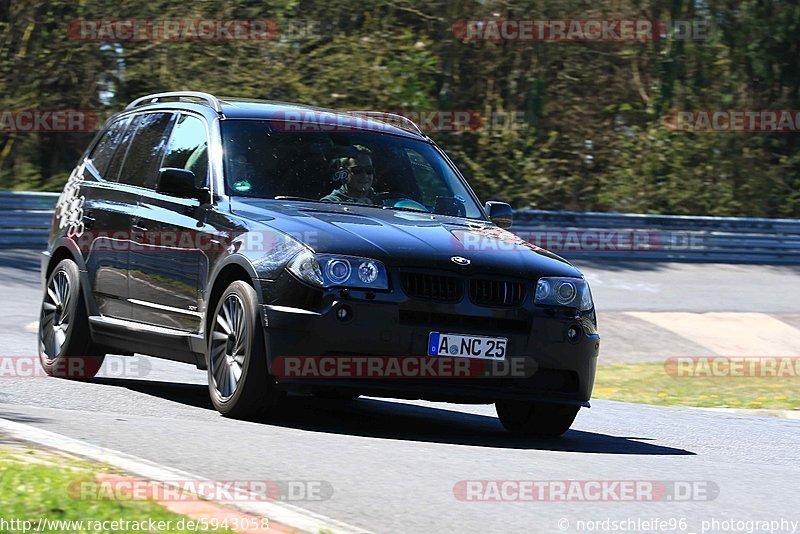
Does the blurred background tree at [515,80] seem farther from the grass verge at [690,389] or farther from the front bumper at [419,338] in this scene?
the front bumper at [419,338]

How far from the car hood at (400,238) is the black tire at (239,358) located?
1.52 feet

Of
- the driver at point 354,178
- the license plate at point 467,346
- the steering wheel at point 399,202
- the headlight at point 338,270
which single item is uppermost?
the driver at point 354,178

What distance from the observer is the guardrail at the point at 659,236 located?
24.3 metres

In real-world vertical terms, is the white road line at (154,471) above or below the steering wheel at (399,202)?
below

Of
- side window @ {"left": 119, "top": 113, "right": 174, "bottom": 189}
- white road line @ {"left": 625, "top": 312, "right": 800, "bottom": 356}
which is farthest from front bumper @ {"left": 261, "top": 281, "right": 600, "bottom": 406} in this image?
white road line @ {"left": 625, "top": 312, "right": 800, "bottom": 356}

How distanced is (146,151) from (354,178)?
1710 millimetres

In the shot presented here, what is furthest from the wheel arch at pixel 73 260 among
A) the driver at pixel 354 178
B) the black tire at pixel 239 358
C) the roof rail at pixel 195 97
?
the driver at pixel 354 178

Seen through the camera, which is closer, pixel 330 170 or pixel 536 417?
pixel 536 417

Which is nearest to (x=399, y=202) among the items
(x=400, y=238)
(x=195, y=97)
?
(x=400, y=238)

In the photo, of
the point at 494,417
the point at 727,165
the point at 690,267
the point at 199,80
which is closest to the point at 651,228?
the point at 690,267

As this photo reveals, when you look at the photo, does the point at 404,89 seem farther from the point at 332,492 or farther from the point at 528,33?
the point at 332,492

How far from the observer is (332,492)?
5.68 m

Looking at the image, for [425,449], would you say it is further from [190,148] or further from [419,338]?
[190,148]

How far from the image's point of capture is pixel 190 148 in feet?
29.5
